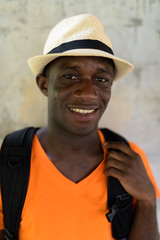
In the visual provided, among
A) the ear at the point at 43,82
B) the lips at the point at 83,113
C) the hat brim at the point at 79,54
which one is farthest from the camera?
the ear at the point at 43,82

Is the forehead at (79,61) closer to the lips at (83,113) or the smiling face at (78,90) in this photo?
the smiling face at (78,90)

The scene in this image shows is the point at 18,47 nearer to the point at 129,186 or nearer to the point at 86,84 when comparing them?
the point at 86,84

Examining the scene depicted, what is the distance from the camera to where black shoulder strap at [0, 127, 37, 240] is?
3.67 ft

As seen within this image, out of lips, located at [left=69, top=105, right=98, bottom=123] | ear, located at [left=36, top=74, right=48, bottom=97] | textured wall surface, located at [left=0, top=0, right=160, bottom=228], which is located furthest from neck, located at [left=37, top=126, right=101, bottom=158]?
textured wall surface, located at [left=0, top=0, right=160, bottom=228]

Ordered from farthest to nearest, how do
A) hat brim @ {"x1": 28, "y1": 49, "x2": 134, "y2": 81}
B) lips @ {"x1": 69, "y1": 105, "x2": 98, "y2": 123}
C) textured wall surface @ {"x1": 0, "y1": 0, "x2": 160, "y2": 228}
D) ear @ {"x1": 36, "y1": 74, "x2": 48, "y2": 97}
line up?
textured wall surface @ {"x1": 0, "y1": 0, "x2": 160, "y2": 228} → ear @ {"x1": 36, "y1": 74, "x2": 48, "y2": 97} → lips @ {"x1": 69, "y1": 105, "x2": 98, "y2": 123} → hat brim @ {"x1": 28, "y1": 49, "x2": 134, "y2": 81}

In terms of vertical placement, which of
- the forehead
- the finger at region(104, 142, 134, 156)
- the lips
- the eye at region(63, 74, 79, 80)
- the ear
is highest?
the forehead

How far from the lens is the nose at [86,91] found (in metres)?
1.11

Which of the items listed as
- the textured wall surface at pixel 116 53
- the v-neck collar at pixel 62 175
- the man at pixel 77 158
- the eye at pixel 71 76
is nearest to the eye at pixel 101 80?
the man at pixel 77 158

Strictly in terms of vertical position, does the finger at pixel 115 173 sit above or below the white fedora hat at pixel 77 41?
below

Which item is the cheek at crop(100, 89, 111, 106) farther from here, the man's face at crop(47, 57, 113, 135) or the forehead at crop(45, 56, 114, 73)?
the forehead at crop(45, 56, 114, 73)

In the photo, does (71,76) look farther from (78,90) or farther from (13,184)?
(13,184)

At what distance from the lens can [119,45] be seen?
175 cm

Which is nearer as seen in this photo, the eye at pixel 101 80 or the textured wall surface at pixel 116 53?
the eye at pixel 101 80

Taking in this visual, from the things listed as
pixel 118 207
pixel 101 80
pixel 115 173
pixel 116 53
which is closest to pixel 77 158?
pixel 115 173
